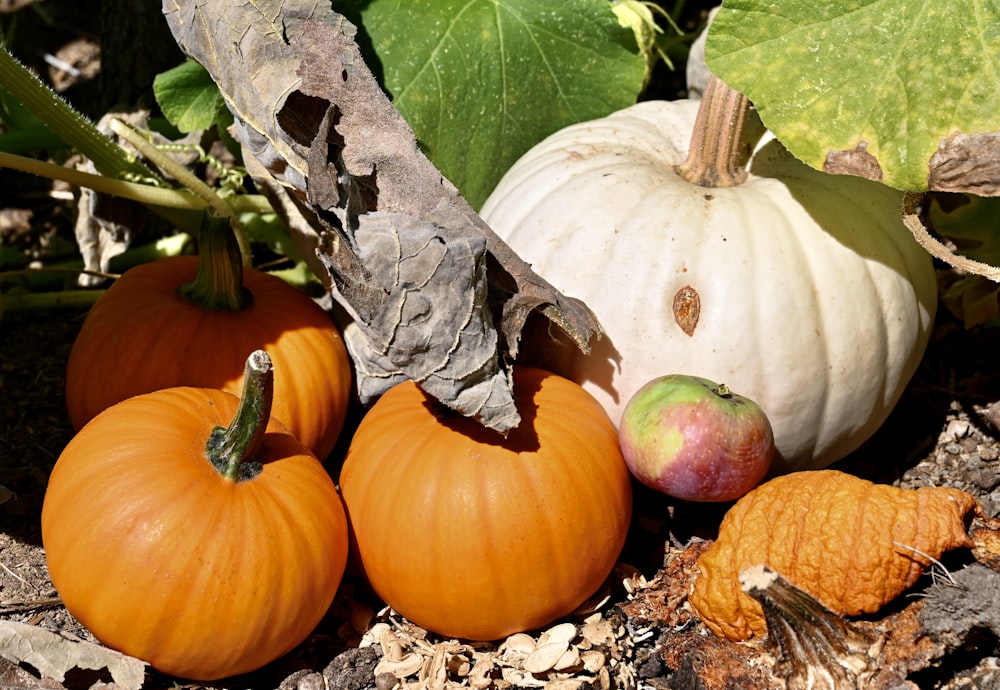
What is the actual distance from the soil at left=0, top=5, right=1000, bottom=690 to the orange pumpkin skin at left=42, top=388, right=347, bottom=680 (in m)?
0.14

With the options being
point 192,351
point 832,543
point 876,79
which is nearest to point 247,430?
point 192,351

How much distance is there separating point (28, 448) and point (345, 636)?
96 cm

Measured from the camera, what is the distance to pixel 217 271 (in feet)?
7.34

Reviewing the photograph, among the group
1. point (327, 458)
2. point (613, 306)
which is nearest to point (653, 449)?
point (613, 306)

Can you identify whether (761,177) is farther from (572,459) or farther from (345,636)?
(345,636)

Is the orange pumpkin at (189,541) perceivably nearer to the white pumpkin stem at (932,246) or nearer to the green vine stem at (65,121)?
the green vine stem at (65,121)

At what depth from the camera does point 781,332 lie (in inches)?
83.3

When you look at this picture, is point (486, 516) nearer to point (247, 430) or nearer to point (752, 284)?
point (247, 430)

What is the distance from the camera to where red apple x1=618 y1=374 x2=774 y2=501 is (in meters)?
1.96

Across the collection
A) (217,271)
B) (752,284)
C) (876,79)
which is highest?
(876,79)

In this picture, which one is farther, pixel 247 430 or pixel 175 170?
pixel 175 170

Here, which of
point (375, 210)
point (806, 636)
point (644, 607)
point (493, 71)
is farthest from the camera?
point (493, 71)

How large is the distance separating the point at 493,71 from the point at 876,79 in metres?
0.99

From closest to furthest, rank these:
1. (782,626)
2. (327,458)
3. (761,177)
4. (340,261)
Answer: (782,626)
(340,261)
(761,177)
(327,458)
